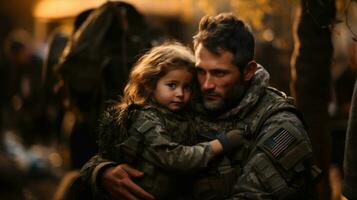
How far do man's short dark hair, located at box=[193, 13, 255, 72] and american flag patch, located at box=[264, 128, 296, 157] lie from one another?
0.44 m

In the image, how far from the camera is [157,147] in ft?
13.2

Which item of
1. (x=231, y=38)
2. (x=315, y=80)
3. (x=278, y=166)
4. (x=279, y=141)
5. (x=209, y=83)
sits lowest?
(x=315, y=80)

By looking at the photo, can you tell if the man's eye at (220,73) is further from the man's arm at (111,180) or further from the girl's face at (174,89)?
the man's arm at (111,180)

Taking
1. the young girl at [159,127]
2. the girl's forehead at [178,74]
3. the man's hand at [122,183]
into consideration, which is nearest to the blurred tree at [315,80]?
the young girl at [159,127]

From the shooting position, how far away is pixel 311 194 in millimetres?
4027

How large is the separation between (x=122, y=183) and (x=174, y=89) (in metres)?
0.54

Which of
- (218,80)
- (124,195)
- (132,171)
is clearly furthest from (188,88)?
(124,195)

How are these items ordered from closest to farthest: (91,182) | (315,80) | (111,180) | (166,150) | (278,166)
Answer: (278,166)
(166,150)
(111,180)
(91,182)
(315,80)

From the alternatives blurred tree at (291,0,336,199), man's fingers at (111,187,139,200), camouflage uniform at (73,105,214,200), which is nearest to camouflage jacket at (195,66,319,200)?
camouflage uniform at (73,105,214,200)

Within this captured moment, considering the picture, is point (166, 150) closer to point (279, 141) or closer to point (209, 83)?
point (209, 83)

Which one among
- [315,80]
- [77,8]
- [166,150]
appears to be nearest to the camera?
[166,150]

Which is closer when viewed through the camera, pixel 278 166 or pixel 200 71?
pixel 278 166

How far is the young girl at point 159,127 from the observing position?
4008 millimetres

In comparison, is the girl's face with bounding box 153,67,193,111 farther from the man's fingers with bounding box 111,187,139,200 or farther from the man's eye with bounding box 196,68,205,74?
the man's fingers with bounding box 111,187,139,200
